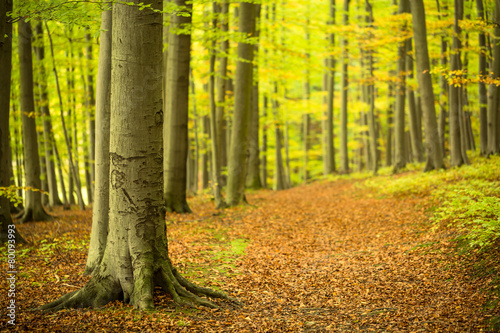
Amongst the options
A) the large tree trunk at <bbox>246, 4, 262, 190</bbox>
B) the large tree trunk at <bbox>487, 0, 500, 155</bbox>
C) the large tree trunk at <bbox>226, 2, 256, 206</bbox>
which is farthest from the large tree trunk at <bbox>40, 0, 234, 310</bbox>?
the large tree trunk at <bbox>246, 4, 262, 190</bbox>

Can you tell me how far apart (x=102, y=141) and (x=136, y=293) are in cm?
241

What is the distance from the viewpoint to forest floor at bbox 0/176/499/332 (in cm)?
431

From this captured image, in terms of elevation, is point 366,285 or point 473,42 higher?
point 473,42

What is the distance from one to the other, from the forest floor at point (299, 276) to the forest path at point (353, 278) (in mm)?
19

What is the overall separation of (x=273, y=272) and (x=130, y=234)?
2849mm

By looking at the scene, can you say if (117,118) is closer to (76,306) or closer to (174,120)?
(76,306)

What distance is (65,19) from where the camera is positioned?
5.66 metres

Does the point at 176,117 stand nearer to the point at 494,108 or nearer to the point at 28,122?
the point at 28,122

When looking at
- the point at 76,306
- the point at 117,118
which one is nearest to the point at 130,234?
the point at 76,306

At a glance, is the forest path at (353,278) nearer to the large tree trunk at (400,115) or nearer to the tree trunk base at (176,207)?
the tree trunk base at (176,207)

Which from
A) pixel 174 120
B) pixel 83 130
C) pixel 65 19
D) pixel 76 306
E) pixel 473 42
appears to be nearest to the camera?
pixel 76 306

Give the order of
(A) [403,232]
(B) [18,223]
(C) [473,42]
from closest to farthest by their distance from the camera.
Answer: (A) [403,232] → (B) [18,223] → (C) [473,42]

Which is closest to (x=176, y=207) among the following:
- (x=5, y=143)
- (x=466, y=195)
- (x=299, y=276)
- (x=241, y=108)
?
(x=241, y=108)

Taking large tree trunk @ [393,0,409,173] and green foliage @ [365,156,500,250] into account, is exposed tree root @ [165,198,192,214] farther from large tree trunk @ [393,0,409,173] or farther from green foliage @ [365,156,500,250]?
large tree trunk @ [393,0,409,173]
